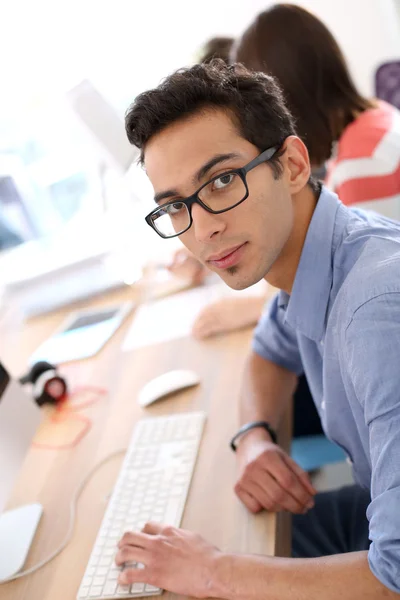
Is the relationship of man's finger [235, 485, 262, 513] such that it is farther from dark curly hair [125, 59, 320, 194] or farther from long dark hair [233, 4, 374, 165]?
long dark hair [233, 4, 374, 165]

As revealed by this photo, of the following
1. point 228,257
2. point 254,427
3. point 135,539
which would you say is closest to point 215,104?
point 228,257

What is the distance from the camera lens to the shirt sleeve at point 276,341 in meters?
1.19

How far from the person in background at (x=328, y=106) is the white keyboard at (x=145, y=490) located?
2.46 feet

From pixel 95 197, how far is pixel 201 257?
1766 mm

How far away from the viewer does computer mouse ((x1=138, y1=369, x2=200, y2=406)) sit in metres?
1.25

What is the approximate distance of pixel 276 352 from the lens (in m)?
1.21

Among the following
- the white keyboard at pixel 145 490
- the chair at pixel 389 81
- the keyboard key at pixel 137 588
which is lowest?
the chair at pixel 389 81

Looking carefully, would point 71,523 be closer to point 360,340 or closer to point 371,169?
point 360,340

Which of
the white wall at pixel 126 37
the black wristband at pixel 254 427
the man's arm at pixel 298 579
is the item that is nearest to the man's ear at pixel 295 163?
the black wristband at pixel 254 427

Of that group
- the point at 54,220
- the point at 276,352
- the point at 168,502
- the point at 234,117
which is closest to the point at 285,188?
the point at 234,117

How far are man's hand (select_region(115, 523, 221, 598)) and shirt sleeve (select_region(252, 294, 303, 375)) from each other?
1.46ft

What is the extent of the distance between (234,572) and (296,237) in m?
0.48

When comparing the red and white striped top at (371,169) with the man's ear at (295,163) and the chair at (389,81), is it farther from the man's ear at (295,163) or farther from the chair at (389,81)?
the chair at (389,81)

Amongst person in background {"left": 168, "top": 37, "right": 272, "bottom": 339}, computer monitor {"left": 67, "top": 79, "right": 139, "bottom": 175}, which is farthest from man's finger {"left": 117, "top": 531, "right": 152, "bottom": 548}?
computer monitor {"left": 67, "top": 79, "right": 139, "bottom": 175}
